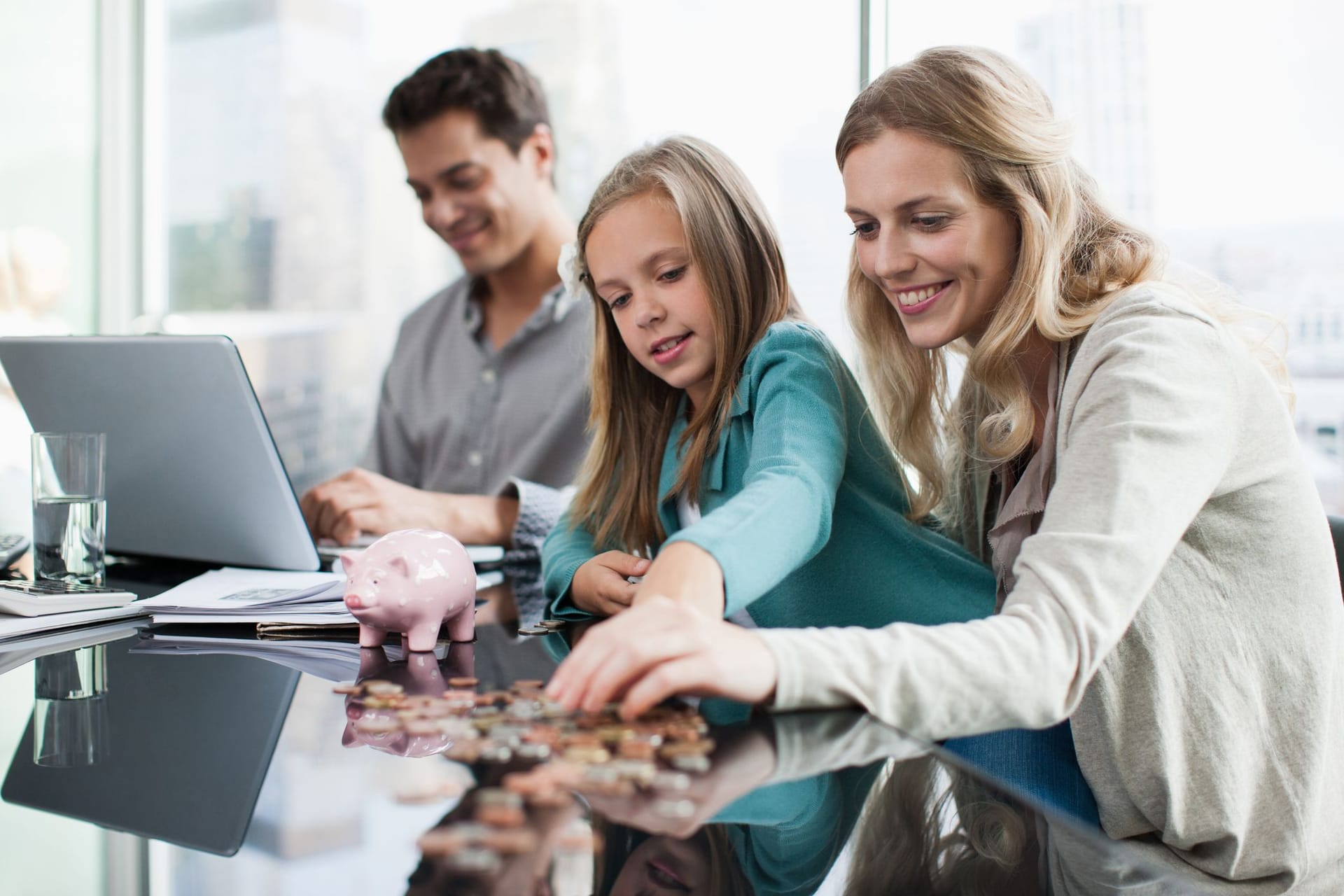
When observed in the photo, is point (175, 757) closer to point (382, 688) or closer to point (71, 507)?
point (382, 688)

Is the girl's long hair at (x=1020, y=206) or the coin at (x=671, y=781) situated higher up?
the girl's long hair at (x=1020, y=206)

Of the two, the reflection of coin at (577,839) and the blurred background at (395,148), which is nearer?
the reflection of coin at (577,839)

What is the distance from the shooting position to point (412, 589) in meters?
0.90

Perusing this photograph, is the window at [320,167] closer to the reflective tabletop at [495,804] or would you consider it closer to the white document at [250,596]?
the white document at [250,596]

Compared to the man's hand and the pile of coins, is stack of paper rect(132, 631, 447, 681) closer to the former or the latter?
the pile of coins

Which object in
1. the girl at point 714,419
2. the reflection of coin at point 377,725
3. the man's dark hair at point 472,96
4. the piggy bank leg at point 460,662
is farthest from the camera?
the man's dark hair at point 472,96

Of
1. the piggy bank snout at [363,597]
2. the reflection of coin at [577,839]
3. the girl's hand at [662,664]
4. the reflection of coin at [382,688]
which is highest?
the girl's hand at [662,664]

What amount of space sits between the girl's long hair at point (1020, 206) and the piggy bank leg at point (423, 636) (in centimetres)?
57

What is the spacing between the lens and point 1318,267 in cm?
197

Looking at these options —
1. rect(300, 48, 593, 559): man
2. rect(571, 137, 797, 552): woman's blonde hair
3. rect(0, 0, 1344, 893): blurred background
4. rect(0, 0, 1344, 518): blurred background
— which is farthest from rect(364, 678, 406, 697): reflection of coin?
rect(0, 0, 1344, 518): blurred background

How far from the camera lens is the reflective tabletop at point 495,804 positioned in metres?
0.48

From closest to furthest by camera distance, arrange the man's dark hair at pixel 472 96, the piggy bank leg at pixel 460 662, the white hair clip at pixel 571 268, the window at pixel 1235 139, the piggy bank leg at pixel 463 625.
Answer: the piggy bank leg at pixel 460 662
the piggy bank leg at pixel 463 625
the white hair clip at pixel 571 268
the window at pixel 1235 139
the man's dark hair at pixel 472 96

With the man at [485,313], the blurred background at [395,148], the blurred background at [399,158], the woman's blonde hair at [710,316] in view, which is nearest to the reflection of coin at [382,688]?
the woman's blonde hair at [710,316]

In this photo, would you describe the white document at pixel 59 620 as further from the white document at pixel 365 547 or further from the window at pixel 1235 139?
the window at pixel 1235 139
